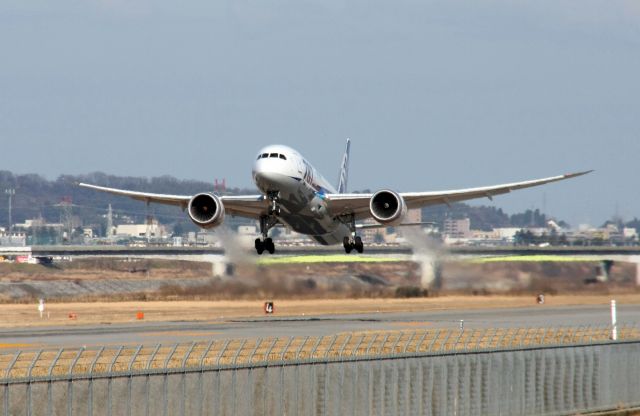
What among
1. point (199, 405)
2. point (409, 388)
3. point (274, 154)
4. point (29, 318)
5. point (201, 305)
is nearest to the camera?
point (199, 405)

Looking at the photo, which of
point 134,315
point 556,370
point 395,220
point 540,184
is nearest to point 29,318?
point 134,315

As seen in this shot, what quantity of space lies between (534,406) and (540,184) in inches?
910

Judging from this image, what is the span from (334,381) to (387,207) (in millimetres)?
26288

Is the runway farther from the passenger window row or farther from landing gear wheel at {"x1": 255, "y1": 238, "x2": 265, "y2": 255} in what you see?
the passenger window row

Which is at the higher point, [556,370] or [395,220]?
[395,220]

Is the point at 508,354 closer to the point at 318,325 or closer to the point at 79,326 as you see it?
the point at 318,325

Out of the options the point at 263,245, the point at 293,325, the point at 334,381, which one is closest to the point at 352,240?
the point at 263,245

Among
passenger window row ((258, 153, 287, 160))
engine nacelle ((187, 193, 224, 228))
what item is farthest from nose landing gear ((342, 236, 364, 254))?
passenger window row ((258, 153, 287, 160))

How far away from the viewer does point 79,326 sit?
2325 inches

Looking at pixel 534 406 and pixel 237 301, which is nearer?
pixel 534 406

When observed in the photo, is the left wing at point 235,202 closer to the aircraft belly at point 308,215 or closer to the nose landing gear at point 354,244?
the aircraft belly at point 308,215

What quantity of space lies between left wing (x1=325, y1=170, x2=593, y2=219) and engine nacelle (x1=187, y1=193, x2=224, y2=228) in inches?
203

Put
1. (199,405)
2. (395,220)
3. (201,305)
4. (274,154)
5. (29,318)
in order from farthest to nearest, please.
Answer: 1. (201,305)
2. (29,318)
3. (395,220)
4. (274,154)
5. (199,405)

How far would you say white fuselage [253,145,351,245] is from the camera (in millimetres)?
53125
